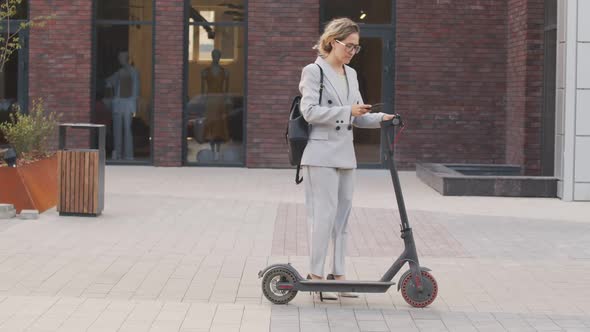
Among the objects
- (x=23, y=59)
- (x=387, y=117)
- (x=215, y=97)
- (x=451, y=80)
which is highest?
(x=23, y=59)

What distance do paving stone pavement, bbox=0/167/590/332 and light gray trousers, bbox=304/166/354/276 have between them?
0.31m

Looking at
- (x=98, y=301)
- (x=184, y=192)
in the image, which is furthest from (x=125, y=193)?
(x=98, y=301)

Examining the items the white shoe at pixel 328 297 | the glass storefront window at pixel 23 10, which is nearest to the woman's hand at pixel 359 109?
the white shoe at pixel 328 297

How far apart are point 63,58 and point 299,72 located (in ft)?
13.4

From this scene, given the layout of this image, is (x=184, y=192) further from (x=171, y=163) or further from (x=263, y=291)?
(x=263, y=291)

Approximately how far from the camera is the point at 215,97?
67.9 feet

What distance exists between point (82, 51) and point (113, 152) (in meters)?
1.82

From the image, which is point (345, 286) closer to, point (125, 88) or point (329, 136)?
point (329, 136)

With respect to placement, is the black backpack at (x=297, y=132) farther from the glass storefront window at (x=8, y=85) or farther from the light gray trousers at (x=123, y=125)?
the glass storefront window at (x=8, y=85)

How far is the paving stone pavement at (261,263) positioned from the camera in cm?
759

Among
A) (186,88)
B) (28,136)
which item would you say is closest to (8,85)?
(186,88)

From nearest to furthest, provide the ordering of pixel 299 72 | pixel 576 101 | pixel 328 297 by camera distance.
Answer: pixel 328 297 → pixel 576 101 → pixel 299 72

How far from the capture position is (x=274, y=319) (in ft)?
24.8

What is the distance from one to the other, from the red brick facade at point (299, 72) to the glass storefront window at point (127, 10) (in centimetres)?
22
